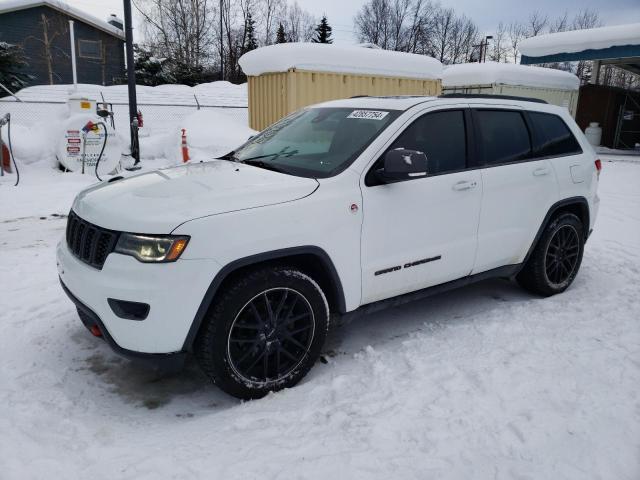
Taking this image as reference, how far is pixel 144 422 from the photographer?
276 cm

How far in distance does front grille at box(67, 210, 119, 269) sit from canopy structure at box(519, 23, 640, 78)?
18857 millimetres

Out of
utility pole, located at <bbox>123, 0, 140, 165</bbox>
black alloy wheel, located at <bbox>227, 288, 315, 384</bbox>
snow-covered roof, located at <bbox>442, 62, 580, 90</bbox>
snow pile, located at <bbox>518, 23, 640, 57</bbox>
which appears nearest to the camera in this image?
black alloy wheel, located at <bbox>227, 288, 315, 384</bbox>

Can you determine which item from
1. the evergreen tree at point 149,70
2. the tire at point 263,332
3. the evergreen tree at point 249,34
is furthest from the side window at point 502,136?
the evergreen tree at point 249,34

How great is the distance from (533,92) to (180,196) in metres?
18.9

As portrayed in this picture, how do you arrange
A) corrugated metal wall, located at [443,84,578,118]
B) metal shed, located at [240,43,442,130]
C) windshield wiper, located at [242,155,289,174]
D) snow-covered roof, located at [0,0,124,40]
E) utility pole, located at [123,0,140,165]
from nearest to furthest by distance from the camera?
windshield wiper, located at [242,155,289,174], utility pole, located at [123,0,140,165], metal shed, located at [240,43,442,130], corrugated metal wall, located at [443,84,578,118], snow-covered roof, located at [0,0,124,40]

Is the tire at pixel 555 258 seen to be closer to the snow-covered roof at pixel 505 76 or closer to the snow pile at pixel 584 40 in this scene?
the snow-covered roof at pixel 505 76

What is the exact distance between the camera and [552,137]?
4.47 m

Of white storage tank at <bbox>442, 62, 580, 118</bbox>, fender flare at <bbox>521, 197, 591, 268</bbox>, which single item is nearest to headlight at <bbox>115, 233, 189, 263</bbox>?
fender flare at <bbox>521, 197, 591, 268</bbox>

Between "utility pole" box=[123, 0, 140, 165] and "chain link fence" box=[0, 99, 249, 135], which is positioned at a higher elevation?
"utility pole" box=[123, 0, 140, 165]

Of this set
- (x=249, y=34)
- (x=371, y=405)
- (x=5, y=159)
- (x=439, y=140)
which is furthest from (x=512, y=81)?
(x=249, y=34)

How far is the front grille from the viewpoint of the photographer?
8.78 feet

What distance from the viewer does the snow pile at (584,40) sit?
16578mm

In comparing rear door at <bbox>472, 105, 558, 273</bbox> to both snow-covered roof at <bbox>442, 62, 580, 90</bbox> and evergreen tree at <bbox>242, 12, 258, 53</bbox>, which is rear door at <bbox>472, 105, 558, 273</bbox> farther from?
evergreen tree at <bbox>242, 12, 258, 53</bbox>

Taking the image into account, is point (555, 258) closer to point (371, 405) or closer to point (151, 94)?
point (371, 405)
